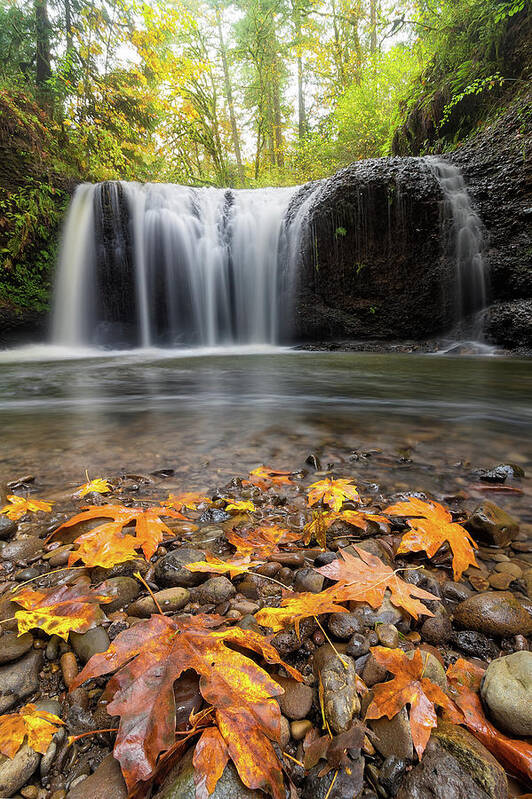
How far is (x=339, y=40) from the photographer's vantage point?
16875 mm

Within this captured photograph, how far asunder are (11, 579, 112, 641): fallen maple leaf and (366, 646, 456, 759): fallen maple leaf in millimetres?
669

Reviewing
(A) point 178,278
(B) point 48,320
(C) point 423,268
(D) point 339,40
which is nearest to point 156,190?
(A) point 178,278

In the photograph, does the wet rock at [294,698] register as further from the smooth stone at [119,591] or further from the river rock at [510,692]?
the smooth stone at [119,591]

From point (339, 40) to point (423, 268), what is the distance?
53.6ft

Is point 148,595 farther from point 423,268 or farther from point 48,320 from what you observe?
point 48,320

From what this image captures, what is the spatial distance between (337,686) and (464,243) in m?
8.51

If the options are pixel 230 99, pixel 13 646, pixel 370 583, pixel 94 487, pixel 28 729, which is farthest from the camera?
pixel 230 99

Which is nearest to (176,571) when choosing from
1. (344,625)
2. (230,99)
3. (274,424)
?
(344,625)

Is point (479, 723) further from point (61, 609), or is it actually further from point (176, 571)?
point (61, 609)

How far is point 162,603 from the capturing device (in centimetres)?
99

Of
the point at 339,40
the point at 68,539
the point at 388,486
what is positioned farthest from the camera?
the point at 339,40

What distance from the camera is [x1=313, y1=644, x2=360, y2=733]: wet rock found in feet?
2.28

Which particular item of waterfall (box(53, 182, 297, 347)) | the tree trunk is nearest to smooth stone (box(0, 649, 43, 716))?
waterfall (box(53, 182, 297, 347))

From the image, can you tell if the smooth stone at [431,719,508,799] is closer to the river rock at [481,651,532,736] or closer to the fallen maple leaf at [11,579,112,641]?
the river rock at [481,651,532,736]
